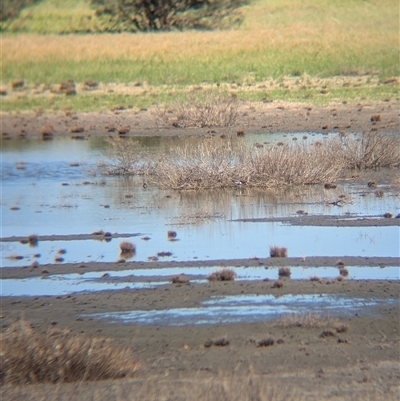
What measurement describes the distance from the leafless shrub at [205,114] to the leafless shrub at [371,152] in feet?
26.4

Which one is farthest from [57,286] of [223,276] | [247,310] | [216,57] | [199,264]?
[216,57]

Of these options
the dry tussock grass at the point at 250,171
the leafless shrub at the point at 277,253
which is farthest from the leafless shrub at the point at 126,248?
Result: the dry tussock grass at the point at 250,171

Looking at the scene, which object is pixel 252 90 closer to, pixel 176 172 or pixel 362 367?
pixel 176 172

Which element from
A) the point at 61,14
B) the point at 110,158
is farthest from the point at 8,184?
the point at 61,14

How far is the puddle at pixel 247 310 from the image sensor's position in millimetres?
10008

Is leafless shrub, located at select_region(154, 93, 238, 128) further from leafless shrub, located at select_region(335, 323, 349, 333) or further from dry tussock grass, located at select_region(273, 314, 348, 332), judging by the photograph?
leafless shrub, located at select_region(335, 323, 349, 333)

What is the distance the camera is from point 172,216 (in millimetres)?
15961

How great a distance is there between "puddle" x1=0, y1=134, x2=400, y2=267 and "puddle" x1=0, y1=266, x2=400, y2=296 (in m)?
0.68

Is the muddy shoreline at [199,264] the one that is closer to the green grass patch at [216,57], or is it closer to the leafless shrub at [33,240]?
the leafless shrub at [33,240]

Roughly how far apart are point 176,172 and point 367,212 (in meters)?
4.75

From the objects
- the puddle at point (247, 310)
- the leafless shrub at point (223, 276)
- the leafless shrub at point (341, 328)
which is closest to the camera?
the leafless shrub at point (341, 328)

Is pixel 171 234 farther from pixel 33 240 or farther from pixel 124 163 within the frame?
pixel 124 163

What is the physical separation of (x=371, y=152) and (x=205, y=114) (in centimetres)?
888

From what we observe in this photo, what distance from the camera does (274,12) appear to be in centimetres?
5197
